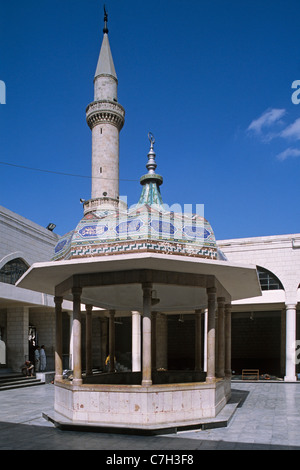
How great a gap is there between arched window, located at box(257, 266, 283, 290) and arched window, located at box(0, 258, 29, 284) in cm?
1182

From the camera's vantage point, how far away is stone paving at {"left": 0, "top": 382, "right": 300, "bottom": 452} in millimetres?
8062

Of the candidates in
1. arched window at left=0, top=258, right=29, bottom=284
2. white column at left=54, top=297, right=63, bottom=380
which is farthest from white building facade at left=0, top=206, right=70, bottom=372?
white column at left=54, top=297, right=63, bottom=380

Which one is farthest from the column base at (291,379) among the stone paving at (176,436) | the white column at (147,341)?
the white column at (147,341)

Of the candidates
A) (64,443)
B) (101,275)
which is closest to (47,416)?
(64,443)

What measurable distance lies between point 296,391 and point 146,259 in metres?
11.5

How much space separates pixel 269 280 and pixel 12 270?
12.7m

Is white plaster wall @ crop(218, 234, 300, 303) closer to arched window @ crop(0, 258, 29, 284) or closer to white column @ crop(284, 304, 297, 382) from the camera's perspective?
white column @ crop(284, 304, 297, 382)

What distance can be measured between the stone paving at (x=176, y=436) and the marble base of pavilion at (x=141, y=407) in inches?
9.3

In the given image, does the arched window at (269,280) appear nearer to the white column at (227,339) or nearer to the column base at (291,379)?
the column base at (291,379)

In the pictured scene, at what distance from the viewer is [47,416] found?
35.1 ft

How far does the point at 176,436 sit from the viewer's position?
8.80 m

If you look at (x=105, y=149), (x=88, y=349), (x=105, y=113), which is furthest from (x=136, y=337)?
(x=105, y=113)

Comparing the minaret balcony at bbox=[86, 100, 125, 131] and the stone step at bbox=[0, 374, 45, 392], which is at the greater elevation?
the minaret balcony at bbox=[86, 100, 125, 131]

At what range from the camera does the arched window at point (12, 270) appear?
67.1 feet
